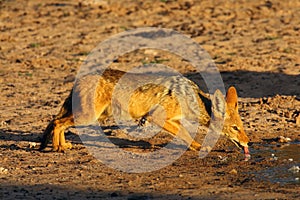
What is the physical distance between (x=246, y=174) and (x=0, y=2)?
14.2m

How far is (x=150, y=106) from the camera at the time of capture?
10625mm

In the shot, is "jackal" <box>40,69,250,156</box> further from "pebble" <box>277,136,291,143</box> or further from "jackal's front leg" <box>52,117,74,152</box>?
"pebble" <box>277,136,291,143</box>

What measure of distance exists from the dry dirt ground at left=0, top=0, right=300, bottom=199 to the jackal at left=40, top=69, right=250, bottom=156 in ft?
1.15

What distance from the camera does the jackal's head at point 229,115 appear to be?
1062cm

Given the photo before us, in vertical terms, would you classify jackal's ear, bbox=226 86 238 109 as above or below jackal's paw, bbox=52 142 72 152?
above

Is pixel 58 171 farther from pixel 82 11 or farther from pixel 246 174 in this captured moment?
pixel 82 11

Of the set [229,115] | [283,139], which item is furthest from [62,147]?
[283,139]

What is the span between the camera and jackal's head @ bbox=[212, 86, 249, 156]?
10.6m

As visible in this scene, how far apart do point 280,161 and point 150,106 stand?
80.5 inches

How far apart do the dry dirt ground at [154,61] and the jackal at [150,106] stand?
35 cm

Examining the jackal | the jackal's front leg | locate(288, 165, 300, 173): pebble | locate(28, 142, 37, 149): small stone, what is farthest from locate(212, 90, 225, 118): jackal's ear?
locate(28, 142, 37, 149): small stone

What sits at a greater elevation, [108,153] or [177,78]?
[177,78]

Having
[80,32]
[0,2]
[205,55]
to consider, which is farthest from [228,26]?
[0,2]

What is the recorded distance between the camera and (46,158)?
10250 millimetres
